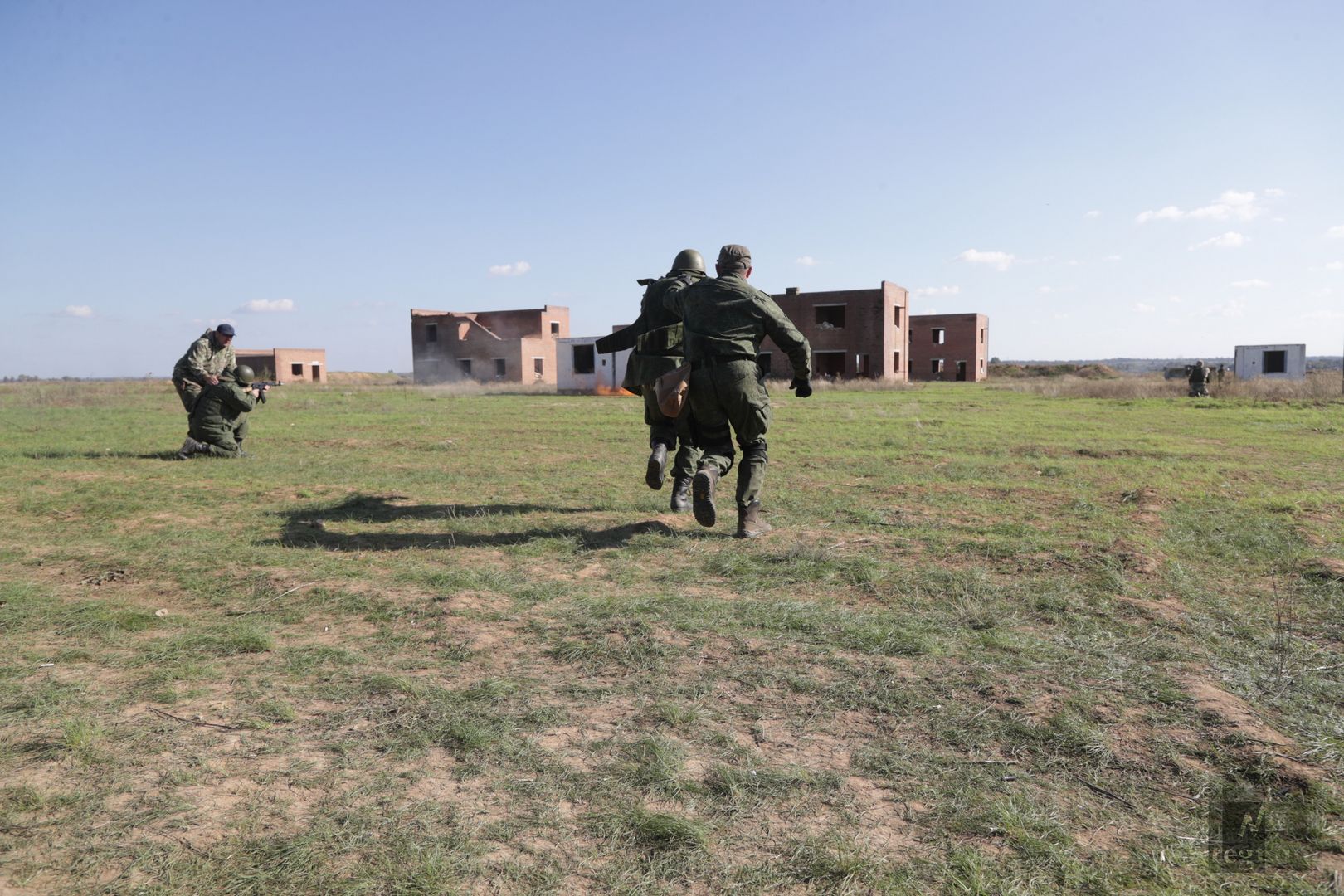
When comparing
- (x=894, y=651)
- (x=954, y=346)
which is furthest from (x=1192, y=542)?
(x=954, y=346)

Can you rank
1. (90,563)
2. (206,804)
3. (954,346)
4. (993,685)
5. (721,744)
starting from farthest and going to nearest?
1. (954,346)
2. (90,563)
3. (993,685)
4. (721,744)
5. (206,804)

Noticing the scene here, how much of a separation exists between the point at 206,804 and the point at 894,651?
2.41 metres

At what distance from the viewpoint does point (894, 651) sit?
3.33 metres

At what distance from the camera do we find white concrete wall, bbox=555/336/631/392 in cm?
3694

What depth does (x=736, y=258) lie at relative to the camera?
216 inches

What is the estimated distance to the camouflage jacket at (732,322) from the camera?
5.35 m

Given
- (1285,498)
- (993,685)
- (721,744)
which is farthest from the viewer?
(1285,498)

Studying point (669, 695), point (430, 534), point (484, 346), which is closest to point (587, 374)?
point (484, 346)

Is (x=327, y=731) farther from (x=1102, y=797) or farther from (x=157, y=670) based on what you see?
(x=1102, y=797)

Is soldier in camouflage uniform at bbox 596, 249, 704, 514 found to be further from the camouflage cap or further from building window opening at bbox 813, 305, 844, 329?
building window opening at bbox 813, 305, 844, 329

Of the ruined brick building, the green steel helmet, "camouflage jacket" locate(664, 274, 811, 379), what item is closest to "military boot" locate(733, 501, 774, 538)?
"camouflage jacket" locate(664, 274, 811, 379)

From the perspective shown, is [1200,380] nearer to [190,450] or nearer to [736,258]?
[736,258]

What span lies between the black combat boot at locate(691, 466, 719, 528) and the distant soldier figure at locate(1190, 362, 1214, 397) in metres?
24.9

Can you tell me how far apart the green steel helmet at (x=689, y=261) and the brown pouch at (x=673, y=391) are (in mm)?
1196
